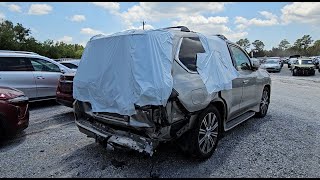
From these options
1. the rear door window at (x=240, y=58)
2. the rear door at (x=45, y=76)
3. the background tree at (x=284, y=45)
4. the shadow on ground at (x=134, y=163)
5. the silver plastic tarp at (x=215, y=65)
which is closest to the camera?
the shadow on ground at (x=134, y=163)

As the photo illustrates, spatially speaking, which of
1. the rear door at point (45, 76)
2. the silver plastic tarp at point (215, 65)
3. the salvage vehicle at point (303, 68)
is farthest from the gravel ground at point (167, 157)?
the salvage vehicle at point (303, 68)

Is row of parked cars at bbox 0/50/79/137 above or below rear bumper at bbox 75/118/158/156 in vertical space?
above

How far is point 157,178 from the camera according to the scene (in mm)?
3588

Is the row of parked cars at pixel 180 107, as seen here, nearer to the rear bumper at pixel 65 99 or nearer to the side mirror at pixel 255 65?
the side mirror at pixel 255 65

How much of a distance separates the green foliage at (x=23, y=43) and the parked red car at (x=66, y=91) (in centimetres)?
3637

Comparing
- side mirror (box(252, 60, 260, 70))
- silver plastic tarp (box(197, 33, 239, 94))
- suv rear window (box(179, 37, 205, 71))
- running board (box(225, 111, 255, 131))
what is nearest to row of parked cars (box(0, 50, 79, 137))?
suv rear window (box(179, 37, 205, 71))

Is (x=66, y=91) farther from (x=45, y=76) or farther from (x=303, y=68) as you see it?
(x=303, y=68)

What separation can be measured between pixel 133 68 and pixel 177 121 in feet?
2.94

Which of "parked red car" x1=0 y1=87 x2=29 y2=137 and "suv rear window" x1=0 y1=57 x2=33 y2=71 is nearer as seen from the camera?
"parked red car" x1=0 y1=87 x2=29 y2=137

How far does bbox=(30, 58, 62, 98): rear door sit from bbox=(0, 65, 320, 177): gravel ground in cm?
224

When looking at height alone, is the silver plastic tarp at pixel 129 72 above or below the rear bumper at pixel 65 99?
above

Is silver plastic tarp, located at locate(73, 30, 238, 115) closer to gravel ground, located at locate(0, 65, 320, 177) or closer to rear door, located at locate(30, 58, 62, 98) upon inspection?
gravel ground, located at locate(0, 65, 320, 177)

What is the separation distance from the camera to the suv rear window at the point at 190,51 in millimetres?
3886

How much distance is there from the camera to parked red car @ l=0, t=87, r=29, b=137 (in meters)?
4.70
